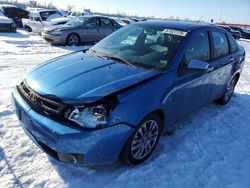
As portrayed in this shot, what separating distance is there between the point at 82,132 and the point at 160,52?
5.73ft

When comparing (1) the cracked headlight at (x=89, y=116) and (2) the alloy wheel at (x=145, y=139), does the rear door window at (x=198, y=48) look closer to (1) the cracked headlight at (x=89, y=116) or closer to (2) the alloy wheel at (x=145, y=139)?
(2) the alloy wheel at (x=145, y=139)

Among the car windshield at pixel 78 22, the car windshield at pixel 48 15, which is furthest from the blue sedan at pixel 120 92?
the car windshield at pixel 48 15

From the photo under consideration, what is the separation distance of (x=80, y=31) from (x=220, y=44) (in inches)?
332

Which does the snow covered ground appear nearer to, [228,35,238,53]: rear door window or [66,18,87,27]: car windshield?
[228,35,238,53]: rear door window

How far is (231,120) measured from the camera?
507cm

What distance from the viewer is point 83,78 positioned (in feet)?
10.5

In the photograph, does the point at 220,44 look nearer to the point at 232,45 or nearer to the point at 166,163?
the point at 232,45

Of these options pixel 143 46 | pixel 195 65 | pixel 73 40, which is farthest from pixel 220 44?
pixel 73 40

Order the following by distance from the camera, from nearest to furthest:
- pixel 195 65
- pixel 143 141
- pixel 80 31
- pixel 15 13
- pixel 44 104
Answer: pixel 44 104 < pixel 143 141 < pixel 195 65 < pixel 80 31 < pixel 15 13

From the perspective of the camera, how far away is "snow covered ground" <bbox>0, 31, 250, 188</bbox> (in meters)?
3.05

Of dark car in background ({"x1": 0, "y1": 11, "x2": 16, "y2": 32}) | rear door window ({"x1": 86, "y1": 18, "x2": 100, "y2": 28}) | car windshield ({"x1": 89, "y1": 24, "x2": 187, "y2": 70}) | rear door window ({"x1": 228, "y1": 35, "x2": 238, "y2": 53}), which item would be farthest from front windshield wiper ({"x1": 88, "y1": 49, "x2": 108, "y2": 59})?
dark car in background ({"x1": 0, "y1": 11, "x2": 16, "y2": 32})

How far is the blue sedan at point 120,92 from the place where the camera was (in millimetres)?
2775

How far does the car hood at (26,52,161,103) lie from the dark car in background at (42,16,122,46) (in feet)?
27.2

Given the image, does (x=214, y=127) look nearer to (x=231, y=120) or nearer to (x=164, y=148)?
(x=231, y=120)
